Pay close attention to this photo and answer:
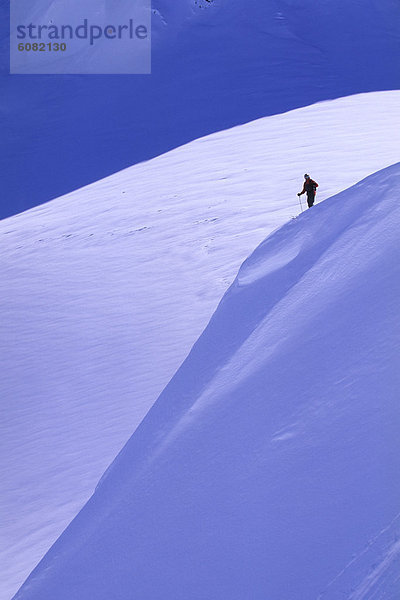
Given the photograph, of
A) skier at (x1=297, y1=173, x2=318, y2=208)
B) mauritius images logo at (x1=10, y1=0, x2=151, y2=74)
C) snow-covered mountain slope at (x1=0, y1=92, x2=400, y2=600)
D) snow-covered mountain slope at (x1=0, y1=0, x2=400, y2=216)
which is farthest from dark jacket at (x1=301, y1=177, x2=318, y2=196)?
mauritius images logo at (x1=10, y1=0, x2=151, y2=74)

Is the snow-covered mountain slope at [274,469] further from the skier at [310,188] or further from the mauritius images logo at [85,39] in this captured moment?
the mauritius images logo at [85,39]

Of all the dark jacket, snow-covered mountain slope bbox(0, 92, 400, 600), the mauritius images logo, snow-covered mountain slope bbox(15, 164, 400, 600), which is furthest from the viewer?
the mauritius images logo

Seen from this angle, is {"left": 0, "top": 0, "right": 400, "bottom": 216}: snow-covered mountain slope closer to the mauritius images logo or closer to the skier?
the mauritius images logo

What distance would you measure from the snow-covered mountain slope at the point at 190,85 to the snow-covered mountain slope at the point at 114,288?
6821 mm

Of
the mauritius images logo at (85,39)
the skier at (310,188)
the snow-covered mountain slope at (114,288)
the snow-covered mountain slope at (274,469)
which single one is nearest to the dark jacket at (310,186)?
the skier at (310,188)

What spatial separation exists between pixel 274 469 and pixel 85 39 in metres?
29.6

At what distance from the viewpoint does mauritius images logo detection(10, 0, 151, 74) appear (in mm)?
30078

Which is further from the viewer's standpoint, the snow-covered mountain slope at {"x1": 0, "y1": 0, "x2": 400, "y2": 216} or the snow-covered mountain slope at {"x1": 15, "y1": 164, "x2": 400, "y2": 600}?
the snow-covered mountain slope at {"x1": 0, "y1": 0, "x2": 400, "y2": 216}

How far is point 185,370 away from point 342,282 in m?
1.46

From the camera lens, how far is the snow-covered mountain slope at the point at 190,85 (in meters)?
24.5

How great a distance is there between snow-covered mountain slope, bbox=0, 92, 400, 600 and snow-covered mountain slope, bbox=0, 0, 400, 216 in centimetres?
682

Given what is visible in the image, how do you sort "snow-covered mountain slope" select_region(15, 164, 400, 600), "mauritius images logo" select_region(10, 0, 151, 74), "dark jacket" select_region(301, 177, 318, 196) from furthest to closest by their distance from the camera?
"mauritius images logo" select_region(10, 0, 151, 74), "dark jacket" select_region(301, 177, 318, 196), "snow-covered mountain slope" select_region(15, 164, 400, 600)

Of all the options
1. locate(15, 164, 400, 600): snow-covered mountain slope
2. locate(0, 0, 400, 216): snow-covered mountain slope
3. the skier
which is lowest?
locate(15, 164, 400, 600): snow-covered mountain slope

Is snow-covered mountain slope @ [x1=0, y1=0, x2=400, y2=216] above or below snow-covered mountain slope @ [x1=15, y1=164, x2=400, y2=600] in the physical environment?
above
